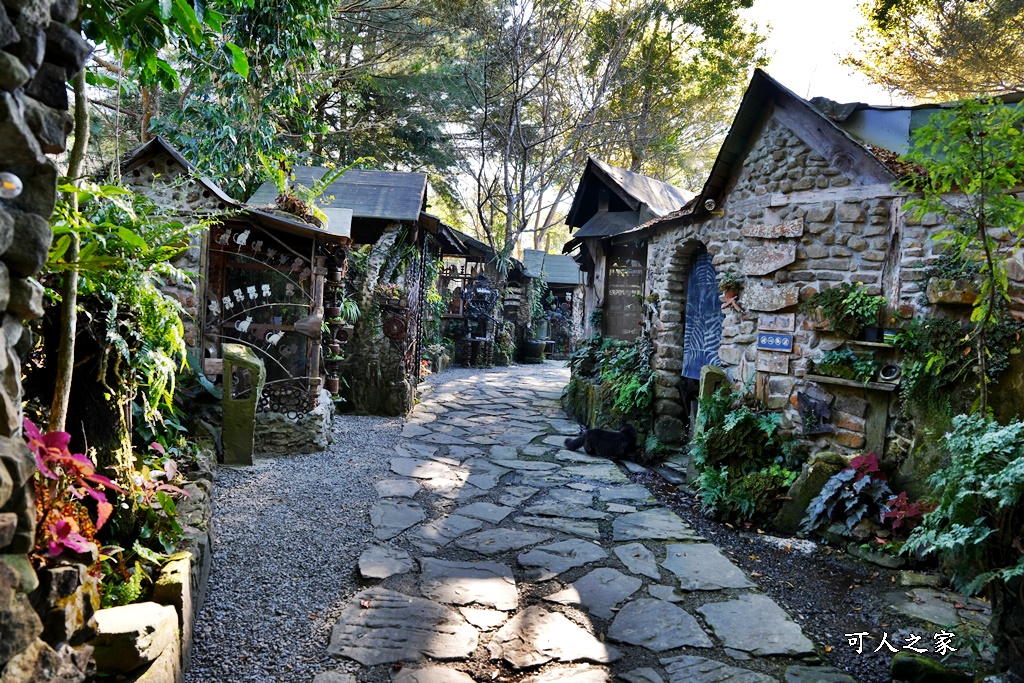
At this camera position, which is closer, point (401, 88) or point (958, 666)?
point (958, 666)

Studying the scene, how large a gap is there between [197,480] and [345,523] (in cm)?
113

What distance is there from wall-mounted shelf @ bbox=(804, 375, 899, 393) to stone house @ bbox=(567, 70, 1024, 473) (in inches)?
0.4

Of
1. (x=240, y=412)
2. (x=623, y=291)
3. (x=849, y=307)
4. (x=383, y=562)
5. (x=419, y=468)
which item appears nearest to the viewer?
(x=383, y=562)

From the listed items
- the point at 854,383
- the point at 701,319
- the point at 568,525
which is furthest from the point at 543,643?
the point at 701,319

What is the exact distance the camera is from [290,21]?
25.5ft

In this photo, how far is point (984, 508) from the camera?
8.66 ft

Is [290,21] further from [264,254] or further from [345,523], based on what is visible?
[345,523]

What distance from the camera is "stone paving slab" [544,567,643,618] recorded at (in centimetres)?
355

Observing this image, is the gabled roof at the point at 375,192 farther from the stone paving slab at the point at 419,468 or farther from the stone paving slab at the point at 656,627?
the stone paving slab at the point at 656,627

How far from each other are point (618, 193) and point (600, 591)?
7884 millimetres

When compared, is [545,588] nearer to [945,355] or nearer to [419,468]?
[419,468]

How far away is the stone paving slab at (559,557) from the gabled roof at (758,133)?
12.7 feet

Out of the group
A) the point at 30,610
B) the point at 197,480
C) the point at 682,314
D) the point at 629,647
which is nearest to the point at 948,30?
the point at 682,314

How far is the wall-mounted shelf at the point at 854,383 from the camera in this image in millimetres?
4875
